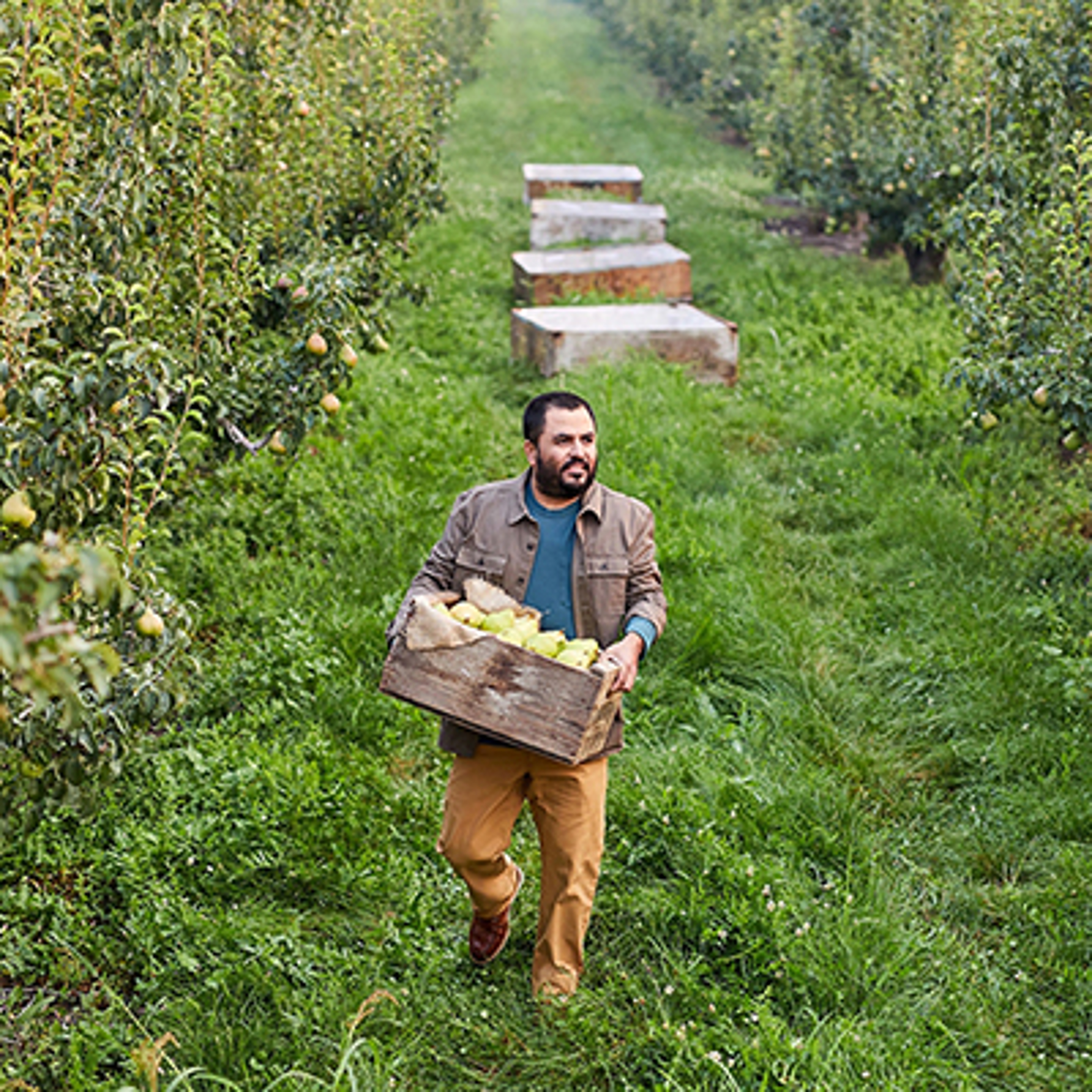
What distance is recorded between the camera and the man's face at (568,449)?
148 inches

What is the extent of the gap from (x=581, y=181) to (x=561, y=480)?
15926 mm

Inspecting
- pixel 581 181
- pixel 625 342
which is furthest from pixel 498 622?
pixel 581 181

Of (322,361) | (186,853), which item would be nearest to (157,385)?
(322,361)

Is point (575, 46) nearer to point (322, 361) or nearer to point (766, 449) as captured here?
point (766, 449)

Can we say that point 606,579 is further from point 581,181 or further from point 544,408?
point 581,181

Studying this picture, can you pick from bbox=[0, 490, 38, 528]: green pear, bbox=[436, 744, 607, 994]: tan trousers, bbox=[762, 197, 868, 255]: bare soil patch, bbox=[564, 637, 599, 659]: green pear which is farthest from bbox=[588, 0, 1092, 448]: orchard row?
bbox=[0, 490, 38, 528]: green pear

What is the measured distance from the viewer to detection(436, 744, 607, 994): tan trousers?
3.88 metres

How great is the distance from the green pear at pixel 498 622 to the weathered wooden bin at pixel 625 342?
7.13 m

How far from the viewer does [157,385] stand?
343cm

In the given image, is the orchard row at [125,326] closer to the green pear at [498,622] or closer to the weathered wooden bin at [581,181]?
the green pear at [498,622]

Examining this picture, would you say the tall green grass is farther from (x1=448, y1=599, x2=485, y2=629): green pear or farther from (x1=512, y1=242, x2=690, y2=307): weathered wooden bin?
(x1=512, y1=242, x2=690, y2=307): weathered wooden bin

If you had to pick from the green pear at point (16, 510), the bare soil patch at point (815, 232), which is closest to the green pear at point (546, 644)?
the green pear at point (16, 510)

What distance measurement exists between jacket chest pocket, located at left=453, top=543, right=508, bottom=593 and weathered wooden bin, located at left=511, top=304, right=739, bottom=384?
689cm

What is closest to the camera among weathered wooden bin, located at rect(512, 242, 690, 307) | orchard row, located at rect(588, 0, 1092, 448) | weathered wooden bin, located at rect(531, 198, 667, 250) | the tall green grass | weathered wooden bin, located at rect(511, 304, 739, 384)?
the tall green grass
